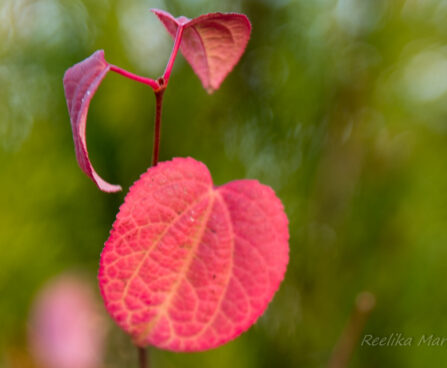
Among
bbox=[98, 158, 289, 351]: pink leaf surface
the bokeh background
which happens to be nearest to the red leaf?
bbox=[98, 158, 289, 351]: pink leaf surface

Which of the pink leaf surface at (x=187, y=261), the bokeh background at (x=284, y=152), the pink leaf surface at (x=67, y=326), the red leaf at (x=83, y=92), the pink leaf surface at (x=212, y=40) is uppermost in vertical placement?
the pink leaf surface at (x=212, y=40)

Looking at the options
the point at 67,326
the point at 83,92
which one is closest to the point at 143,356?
the point at 83,92

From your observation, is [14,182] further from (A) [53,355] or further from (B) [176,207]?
(B) [176,207]

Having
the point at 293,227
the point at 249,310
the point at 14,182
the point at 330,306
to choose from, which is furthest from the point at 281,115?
the point at 249,310

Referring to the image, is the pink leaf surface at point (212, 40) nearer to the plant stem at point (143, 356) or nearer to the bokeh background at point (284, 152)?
the plant stem at point (143, 356)

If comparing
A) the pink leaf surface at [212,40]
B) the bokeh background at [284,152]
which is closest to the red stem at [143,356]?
the pink leaf surface at [212,40]

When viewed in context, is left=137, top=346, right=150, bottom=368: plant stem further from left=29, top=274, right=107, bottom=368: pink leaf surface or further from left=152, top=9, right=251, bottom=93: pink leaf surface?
left=29, top=274, right=107, bottom=368: pink leaf surface
